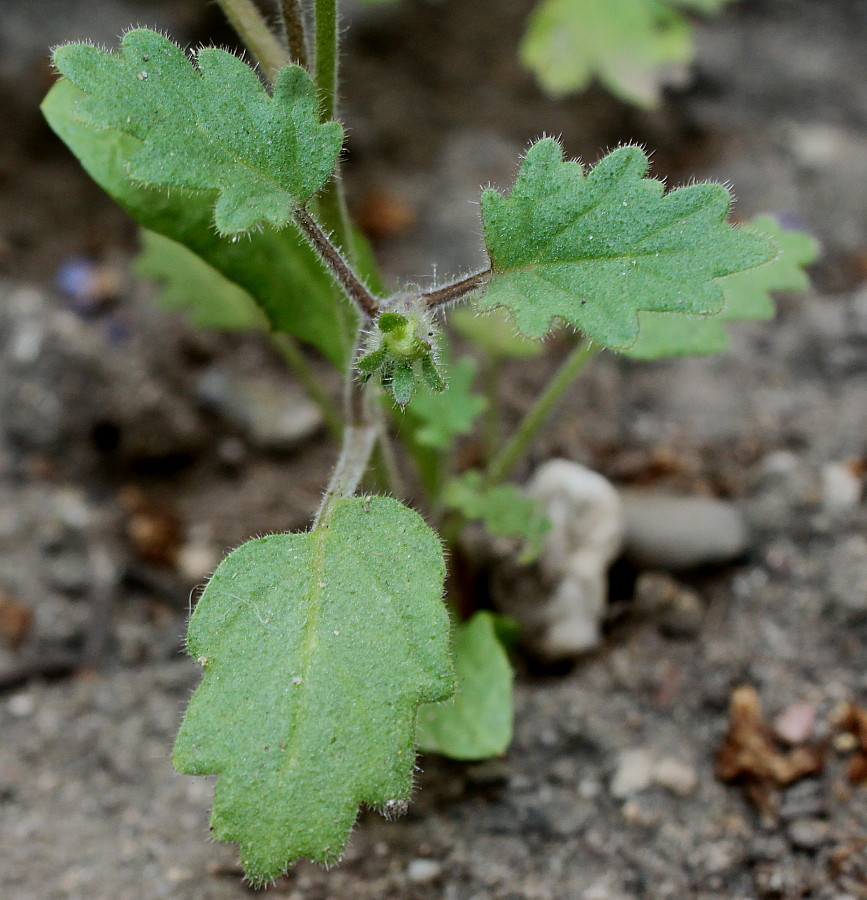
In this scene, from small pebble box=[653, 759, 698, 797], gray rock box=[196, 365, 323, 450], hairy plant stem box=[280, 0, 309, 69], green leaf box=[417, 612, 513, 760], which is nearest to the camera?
hairy plant stem box=[280, 0, 309, 69]

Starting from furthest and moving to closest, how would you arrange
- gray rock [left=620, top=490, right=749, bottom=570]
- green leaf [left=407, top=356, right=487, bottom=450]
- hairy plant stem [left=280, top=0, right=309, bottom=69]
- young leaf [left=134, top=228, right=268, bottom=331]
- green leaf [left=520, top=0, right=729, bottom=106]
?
green leaf [left=520, top=0, right=729, bottom=106]
young leaf [left=134, top=228, right=268, bottom=331]
gray rock [left=620, top=490, right=749, bottom=570]
green leaf [left=407, top=356, right=487, bottom=450]
hairy plant stem [left=280, top=0, right=309, bottom=69]

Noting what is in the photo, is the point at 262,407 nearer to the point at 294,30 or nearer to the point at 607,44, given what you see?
the point at 294,30

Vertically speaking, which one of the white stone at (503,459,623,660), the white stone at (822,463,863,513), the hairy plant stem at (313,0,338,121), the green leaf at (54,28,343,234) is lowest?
the white stone at (503,459,623,660)

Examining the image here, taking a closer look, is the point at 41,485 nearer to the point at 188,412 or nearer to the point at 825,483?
the point at 188,412

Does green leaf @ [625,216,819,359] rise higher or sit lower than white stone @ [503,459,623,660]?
higher

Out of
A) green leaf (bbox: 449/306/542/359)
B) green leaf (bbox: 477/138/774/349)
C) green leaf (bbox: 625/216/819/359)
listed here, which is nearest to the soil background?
green leaf (bbox: 449/306/542/359)

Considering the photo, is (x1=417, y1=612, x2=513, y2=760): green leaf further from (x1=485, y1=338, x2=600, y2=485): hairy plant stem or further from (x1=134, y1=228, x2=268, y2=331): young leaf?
(x1=134, y1=228, x2=268, y2=331): young leaf

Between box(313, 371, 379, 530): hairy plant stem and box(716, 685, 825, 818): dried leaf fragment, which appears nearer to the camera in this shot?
box(313, 371, 379, 530): hairy plant stem
